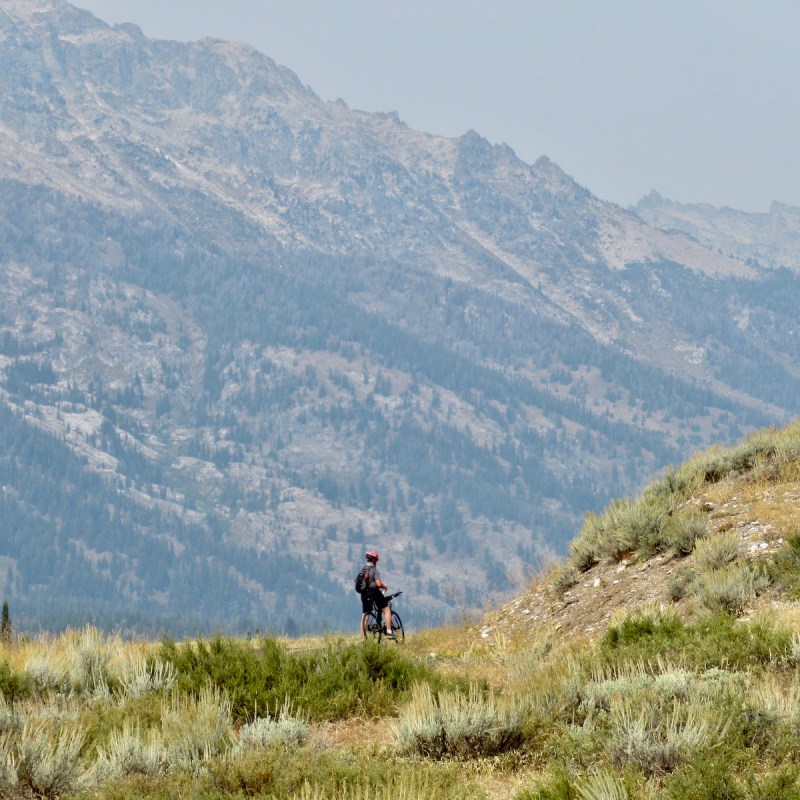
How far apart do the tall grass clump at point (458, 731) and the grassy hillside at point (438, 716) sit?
15 millimetres

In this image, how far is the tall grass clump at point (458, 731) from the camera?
847 centimetres

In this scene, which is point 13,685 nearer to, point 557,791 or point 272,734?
point 272,734

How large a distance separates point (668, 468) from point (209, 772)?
1628cm

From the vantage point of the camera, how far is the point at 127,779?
756 cm

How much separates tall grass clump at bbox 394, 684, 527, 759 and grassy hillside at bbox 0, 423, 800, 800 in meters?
0.02

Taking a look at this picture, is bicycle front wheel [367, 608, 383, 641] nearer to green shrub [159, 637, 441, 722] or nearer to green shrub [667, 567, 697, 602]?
green shrub [667, 567, 697, 602]

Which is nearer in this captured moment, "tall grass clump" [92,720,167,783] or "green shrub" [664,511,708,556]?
"tall grass clump" [92,720,167,783]

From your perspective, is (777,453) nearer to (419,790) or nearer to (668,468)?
(668,468)

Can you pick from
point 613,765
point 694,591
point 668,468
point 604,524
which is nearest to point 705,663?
point 613,765

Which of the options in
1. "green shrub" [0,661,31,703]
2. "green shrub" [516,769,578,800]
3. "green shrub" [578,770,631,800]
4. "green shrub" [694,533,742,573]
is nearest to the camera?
"green shrub" [578,770,631,800]

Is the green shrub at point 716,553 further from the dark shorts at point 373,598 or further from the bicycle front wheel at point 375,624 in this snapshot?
the bicycle front wheel at point 375,624

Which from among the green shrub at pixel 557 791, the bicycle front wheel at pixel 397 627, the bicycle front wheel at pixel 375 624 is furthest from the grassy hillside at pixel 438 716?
the bicycle front wheel at pixel 397 627

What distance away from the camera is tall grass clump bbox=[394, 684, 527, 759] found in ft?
27.8

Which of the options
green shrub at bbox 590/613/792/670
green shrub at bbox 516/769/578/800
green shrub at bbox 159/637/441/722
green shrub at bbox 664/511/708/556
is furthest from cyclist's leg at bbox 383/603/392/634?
green shrub at bbox 516/769/578/800
